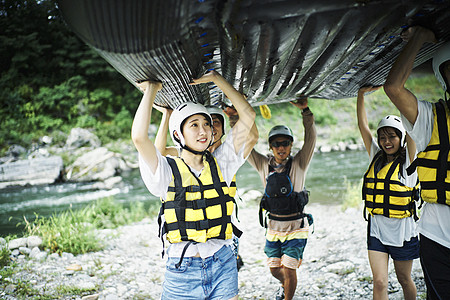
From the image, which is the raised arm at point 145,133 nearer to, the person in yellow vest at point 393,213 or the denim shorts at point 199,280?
the denim shorts at point 199,280

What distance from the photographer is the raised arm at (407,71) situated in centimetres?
175

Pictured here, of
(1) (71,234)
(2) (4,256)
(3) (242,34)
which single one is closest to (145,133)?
(3) (242,34)

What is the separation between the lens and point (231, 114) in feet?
11.1

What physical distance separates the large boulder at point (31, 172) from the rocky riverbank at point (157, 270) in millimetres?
8271

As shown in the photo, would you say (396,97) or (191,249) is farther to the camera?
(191,249)

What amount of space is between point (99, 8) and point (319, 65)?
1503 millimetres

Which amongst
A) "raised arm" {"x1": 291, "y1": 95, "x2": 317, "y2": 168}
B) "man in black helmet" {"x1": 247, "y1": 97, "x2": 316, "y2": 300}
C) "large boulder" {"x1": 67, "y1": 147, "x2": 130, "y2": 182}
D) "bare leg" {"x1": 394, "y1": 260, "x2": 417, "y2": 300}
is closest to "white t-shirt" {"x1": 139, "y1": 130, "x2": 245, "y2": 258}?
"man in black helmet" {"x1": 247, "y1": 97, "x2": 316, "y2": 300}

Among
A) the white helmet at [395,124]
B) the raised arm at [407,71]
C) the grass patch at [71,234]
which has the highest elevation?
the raised arm at [407,71]

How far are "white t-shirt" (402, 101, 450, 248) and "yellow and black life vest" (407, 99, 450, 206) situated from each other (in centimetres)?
3

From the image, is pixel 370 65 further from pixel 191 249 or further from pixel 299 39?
pixel 191 249

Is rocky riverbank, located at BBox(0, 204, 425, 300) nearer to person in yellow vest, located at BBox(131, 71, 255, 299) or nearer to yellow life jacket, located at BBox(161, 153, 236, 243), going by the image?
person in yellow vest, located at BBox(131, 71, 255, 299)

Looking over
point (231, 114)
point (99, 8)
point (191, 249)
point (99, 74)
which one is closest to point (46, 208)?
point (231, 114)

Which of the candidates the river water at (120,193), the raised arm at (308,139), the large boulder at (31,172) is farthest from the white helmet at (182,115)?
the large boulder at (31,172)

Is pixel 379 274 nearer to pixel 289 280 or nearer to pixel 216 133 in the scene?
pixel 289 280
